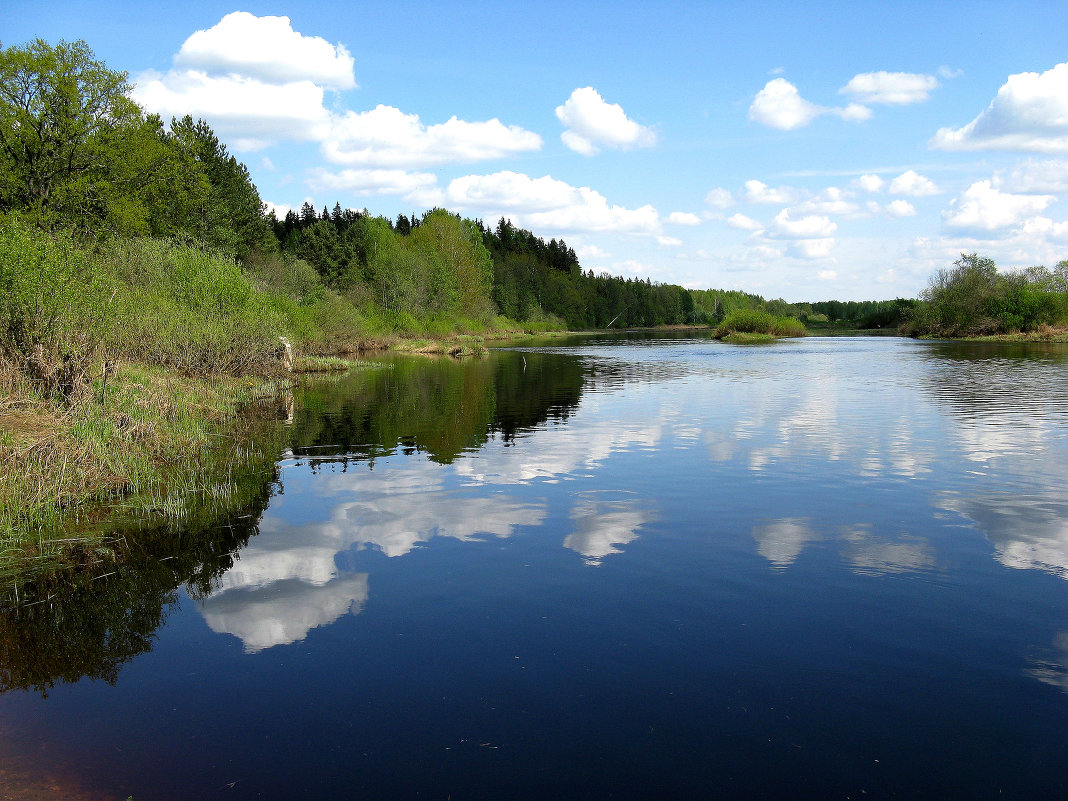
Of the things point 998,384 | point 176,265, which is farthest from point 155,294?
point 998,384

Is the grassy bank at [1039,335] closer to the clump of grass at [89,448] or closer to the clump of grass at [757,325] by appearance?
the clump of grass at [757,325]

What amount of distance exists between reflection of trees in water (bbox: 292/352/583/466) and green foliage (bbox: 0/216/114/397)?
609 cm

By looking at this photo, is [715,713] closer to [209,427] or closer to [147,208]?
[209,427]

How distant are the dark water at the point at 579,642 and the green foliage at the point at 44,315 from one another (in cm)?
544

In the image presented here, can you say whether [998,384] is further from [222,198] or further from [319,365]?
[222,198]

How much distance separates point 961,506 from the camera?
14156mm

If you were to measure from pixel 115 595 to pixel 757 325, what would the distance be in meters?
112

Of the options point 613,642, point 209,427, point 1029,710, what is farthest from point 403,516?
point 209,427

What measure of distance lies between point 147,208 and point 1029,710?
58170mm

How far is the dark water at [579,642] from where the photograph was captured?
20.8 feet

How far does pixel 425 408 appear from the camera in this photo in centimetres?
3052

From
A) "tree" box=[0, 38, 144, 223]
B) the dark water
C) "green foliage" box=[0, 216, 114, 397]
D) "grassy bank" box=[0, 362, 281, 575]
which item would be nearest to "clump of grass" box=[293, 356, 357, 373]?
"tree" box=[0, 38, 144, 223]

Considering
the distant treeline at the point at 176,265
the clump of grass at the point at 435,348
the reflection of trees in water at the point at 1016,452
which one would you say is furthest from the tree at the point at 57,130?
the reflection of trees in water at the point at 1016,452

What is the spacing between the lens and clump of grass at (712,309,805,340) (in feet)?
373
